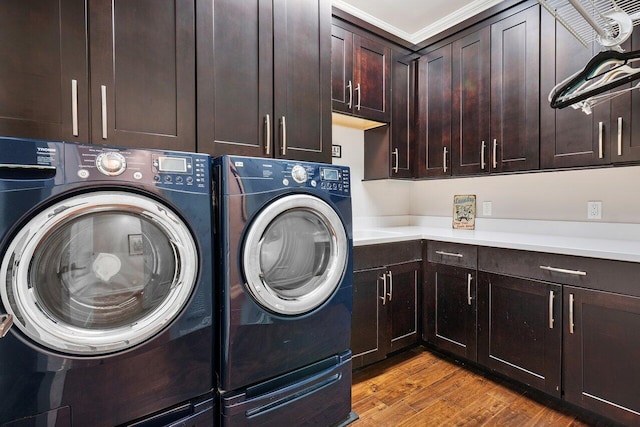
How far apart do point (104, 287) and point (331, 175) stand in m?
0.99

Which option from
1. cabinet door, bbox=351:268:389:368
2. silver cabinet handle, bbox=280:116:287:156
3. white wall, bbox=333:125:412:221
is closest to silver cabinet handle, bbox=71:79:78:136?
silver cabinet handle, bbox=280:116:287:156

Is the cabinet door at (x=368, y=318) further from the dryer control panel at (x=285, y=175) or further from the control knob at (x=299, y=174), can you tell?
the control knob at (x=299, y=174)

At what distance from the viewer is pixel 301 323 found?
137cm

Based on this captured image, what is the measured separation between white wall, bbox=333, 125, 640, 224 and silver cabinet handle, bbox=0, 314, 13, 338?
85.9 inches

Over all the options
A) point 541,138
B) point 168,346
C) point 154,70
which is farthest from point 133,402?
point 541,138

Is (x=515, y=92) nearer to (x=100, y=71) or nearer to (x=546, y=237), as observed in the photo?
(x=546, y=237)

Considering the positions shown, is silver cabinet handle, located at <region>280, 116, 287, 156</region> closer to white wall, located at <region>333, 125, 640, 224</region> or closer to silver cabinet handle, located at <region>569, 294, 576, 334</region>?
white wall, located at <region>333, 125, 640, 224</region>

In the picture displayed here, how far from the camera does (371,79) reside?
2373 mm

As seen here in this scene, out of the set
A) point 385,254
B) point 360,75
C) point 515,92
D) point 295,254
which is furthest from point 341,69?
point 295,254

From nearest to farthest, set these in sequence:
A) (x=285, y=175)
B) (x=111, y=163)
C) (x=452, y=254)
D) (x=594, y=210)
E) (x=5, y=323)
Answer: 1. (x=5, y=323)
2. (x=111, y=163)
3. (x=285, y=175)
4. (x=594, y=210)
5. (x=452, y=254)

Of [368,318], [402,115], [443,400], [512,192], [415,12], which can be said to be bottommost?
Answer: [443,400]

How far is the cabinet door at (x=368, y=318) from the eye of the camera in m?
1.98

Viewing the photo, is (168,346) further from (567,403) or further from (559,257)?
(567,403)

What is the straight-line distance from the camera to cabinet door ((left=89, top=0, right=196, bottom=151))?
1.23 metres
